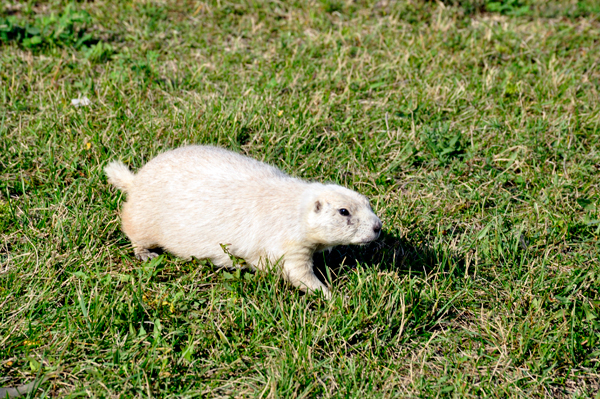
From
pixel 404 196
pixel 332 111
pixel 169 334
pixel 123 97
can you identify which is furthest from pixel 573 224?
pixel 123 97

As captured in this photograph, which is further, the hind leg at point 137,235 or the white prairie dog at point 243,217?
the hind leg at point 137,235

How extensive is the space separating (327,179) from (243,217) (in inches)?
46.4

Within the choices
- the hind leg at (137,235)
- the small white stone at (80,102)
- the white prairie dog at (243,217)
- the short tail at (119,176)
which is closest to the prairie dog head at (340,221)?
the white prairie dog at (243,217)

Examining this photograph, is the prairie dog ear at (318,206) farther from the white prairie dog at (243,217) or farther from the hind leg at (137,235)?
the hind leg at (137,235)

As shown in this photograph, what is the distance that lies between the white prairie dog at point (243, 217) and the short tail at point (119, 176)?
0.97 ft

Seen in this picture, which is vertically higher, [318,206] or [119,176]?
[318,206]

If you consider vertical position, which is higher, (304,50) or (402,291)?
(304,50)

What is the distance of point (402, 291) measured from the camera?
362 cm

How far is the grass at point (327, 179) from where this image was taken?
11.0 feet

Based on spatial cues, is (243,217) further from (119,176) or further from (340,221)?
(119,176)

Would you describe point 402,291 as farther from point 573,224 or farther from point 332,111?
point 332,111

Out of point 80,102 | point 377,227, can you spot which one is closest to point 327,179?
point 377,227

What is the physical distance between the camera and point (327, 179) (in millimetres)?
4773

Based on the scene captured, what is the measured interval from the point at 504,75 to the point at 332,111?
2022 millimetres
